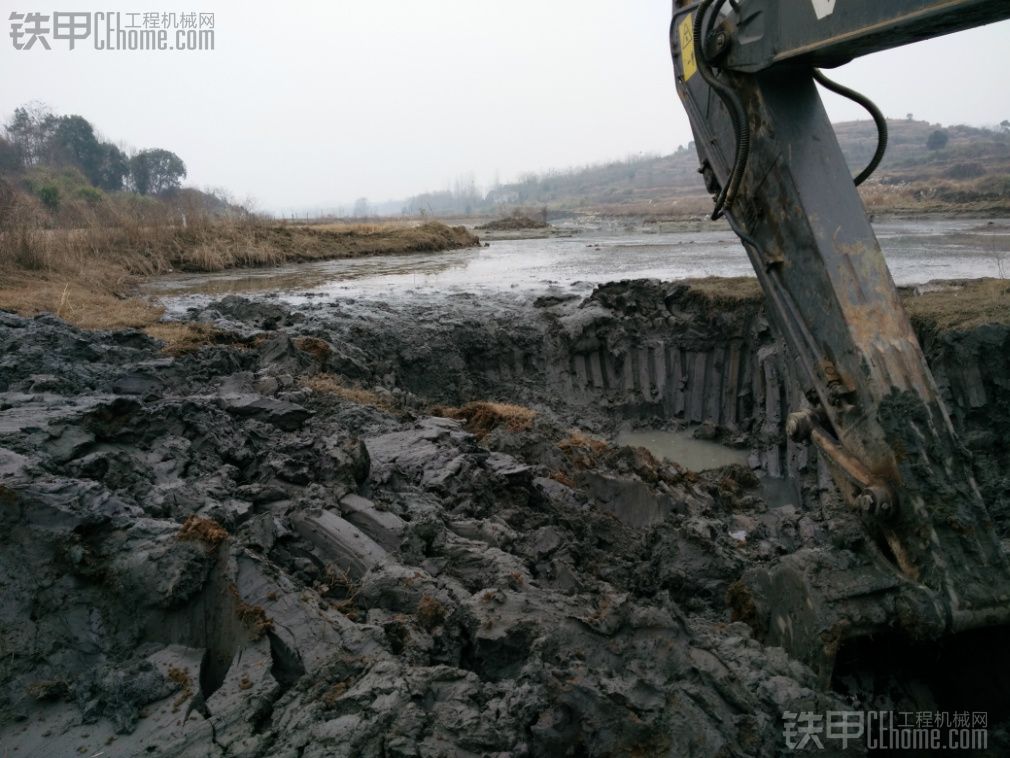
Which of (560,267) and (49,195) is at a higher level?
(49,195)

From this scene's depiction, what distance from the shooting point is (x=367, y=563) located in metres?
3.35

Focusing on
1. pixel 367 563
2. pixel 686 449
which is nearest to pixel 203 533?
pixel 367 563

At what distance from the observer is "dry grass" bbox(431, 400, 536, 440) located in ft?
19.2

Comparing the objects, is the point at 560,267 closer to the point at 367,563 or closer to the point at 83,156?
the point at 367,563

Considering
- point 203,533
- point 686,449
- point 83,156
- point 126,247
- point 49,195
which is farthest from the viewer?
point 83,156

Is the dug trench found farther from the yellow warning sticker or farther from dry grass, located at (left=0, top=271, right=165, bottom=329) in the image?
the yellow warning sticker

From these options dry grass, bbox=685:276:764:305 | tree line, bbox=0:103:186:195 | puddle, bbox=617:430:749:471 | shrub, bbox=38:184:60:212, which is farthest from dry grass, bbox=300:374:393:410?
tree line, bbox=0:103:186:195

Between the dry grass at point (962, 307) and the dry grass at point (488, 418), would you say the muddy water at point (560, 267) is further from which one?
the dry grass at point (488, 418)

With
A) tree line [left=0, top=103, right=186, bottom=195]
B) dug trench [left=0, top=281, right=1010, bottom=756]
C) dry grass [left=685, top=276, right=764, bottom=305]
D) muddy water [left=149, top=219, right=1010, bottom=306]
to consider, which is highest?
tree line [left=0, top=103, right=186, bottom=195]

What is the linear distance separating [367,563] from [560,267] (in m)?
13.0

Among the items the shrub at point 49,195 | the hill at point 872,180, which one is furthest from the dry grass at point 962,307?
the shrub at point 49,195

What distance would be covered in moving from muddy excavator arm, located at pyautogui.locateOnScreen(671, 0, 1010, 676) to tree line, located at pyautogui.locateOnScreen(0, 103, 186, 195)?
39.1 meters

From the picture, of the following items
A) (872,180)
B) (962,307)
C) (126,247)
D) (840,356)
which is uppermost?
(872,180)

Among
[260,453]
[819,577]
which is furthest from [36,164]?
[819,577]
